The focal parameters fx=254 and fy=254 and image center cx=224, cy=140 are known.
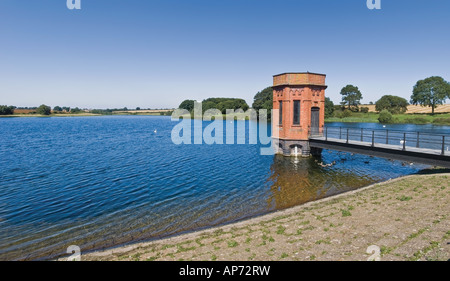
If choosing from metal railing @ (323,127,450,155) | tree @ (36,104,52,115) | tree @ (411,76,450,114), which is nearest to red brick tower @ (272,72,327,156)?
metal railing @ (323,127,450,155)

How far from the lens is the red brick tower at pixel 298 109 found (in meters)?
22.8

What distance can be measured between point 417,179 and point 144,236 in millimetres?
14905

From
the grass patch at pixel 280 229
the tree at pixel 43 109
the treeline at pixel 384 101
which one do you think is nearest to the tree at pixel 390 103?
the treeline at pixel 384 101

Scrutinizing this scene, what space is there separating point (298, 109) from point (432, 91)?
84.0m

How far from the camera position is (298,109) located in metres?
23.2

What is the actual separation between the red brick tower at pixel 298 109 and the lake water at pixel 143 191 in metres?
1.82

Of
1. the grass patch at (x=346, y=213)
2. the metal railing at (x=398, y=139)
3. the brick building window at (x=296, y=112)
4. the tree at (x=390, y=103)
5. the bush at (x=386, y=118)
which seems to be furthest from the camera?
the tree at (x=390, y=103)

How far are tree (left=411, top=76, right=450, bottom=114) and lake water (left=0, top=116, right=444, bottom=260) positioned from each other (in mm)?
78302

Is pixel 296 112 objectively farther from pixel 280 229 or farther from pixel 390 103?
pixel 390 103

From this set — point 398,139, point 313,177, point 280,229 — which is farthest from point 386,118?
point 280,229

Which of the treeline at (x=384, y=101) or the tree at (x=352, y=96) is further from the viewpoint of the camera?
the tree at (x=352, y=96)

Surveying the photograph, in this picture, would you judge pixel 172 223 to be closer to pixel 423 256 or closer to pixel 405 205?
pixel 423 256

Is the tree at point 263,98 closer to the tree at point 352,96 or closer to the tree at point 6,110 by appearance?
the tree at point 352,96
